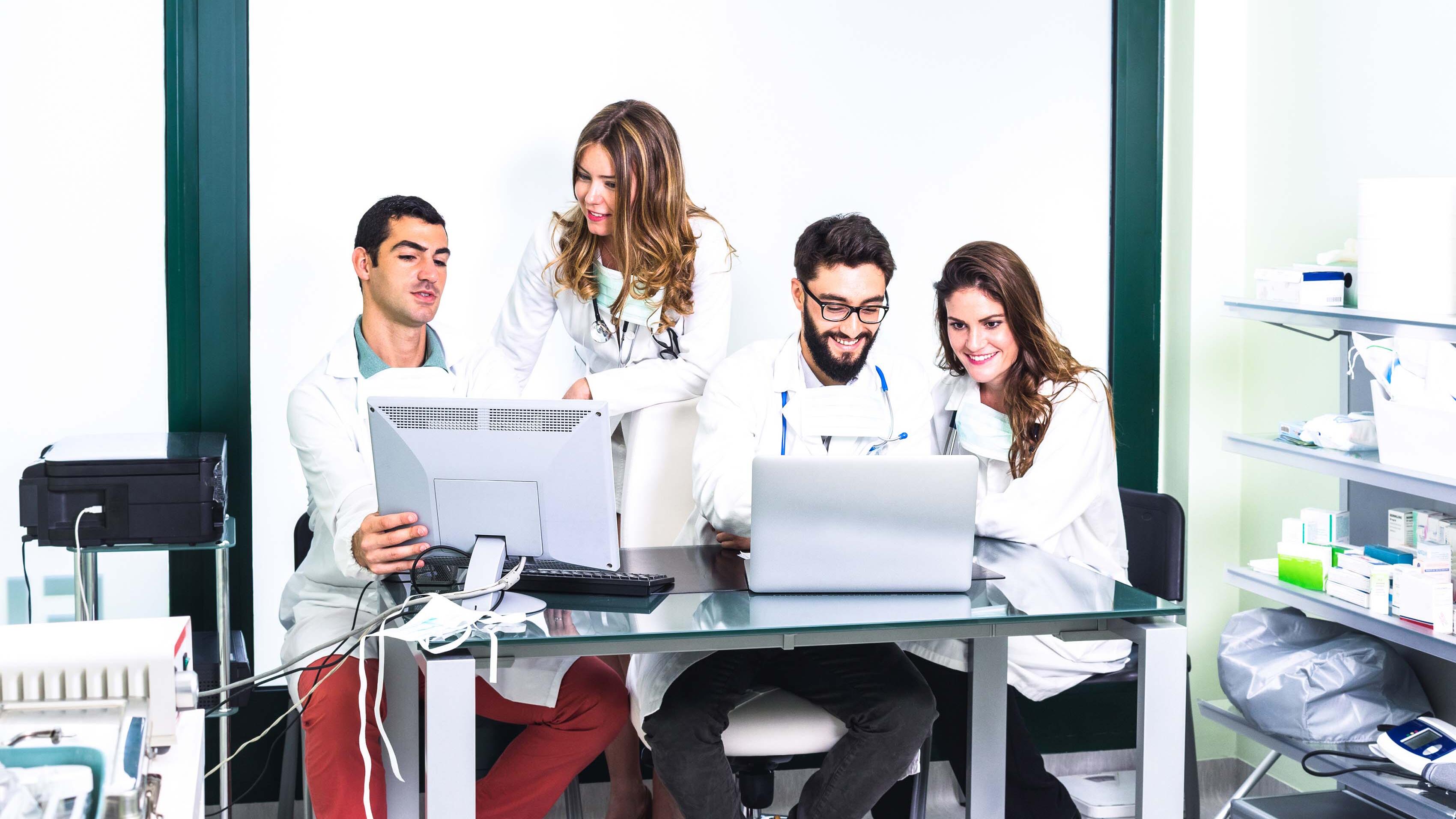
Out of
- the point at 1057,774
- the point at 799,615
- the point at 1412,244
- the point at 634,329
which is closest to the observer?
the point at 799,615

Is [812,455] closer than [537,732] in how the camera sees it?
Yes

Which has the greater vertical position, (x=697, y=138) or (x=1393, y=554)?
(x=697, y=138)

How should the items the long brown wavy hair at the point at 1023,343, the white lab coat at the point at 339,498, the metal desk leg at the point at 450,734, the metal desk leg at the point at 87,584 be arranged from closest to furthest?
the metal desk leg at the point at 450,734 < the white lab coat at the point at 339,498 < the metal desk leg at the point at 87,584 < the long brown wavy hair at the point at 1023,343

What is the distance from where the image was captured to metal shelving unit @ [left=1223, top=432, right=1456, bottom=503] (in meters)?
2.34

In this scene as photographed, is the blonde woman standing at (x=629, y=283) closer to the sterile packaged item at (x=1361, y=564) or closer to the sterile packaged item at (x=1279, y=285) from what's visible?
the sterile packaged item at (x=1279, y=285)

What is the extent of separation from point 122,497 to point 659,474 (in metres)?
1.09

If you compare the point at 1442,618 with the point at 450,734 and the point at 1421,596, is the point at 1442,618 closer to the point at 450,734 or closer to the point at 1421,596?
the point at 1421,596

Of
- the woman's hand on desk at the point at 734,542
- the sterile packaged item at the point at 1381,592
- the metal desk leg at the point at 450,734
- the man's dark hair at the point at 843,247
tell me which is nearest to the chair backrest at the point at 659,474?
the woman's hand on desk at the point at 734,542

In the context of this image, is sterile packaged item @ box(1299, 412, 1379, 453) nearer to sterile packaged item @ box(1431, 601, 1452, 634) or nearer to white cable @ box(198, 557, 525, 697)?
sterile packaged item @ box(1431, 601, 1452, 634)

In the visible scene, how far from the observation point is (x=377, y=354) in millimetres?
2672

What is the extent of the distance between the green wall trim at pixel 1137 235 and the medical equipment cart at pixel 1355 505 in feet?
2.05

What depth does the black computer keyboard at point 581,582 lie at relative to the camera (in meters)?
2.01

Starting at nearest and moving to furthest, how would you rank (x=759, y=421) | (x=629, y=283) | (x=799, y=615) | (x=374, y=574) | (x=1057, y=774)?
(x=799, y=615)
(x=374, y=574)
(x=759, y=421)
(x=629, y=283)
(x=1057, y=774)

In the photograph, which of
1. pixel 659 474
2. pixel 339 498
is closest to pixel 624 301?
pixel 659 474
